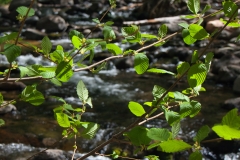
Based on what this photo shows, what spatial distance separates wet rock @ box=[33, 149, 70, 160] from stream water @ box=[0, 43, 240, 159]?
15cm

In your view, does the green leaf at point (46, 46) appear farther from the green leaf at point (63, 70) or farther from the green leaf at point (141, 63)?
the green leaf at point (141, 63)

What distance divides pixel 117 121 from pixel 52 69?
184 inches

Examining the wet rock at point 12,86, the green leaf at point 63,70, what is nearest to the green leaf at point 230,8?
the green leaf at point 63,70

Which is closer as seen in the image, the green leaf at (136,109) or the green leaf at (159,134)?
the green leaf at (159,134)

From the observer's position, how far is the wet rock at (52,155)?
430 centimetres

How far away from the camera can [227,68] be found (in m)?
8.27

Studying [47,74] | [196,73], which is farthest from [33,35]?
[196,73]

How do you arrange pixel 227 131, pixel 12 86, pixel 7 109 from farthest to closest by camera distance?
pixel 12 86 → pixel 7 109 → pixel 227 131

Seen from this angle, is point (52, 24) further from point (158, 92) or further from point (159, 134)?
point (159, 134)

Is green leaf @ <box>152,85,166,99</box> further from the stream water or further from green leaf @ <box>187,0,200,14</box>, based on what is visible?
the stream water

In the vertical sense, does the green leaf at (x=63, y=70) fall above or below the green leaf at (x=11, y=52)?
below

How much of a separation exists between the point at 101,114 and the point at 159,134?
5.21 metres

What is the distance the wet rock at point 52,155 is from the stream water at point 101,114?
146mm

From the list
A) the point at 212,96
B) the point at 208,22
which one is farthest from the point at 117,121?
the point at 208,22
